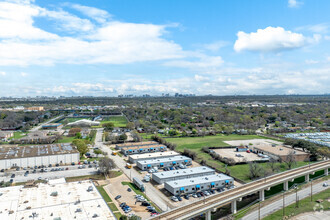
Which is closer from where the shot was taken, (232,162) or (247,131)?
(232,162)

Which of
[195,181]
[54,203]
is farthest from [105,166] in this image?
[195,181]

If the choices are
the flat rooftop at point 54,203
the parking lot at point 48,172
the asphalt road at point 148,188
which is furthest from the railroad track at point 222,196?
the parking lot at point 48,172

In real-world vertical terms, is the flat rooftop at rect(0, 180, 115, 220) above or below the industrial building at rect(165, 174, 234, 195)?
above

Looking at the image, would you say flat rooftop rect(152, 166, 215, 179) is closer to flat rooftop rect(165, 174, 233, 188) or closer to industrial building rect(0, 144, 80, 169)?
flat rooftop rect(165, 174, 233, 188)

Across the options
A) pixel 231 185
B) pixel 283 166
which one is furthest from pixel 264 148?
pixel 231 185

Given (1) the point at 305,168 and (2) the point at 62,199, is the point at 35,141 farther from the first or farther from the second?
(1) the point at 305,168

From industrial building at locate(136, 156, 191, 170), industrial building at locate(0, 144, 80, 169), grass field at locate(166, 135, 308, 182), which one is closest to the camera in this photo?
grass field at locate(166, 135, 308, 182)

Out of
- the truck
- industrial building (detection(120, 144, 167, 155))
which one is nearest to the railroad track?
the truck

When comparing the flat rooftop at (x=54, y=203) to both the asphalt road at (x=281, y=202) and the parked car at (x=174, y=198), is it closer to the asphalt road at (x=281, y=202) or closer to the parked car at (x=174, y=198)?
the parked car at (x=174, y=198)
